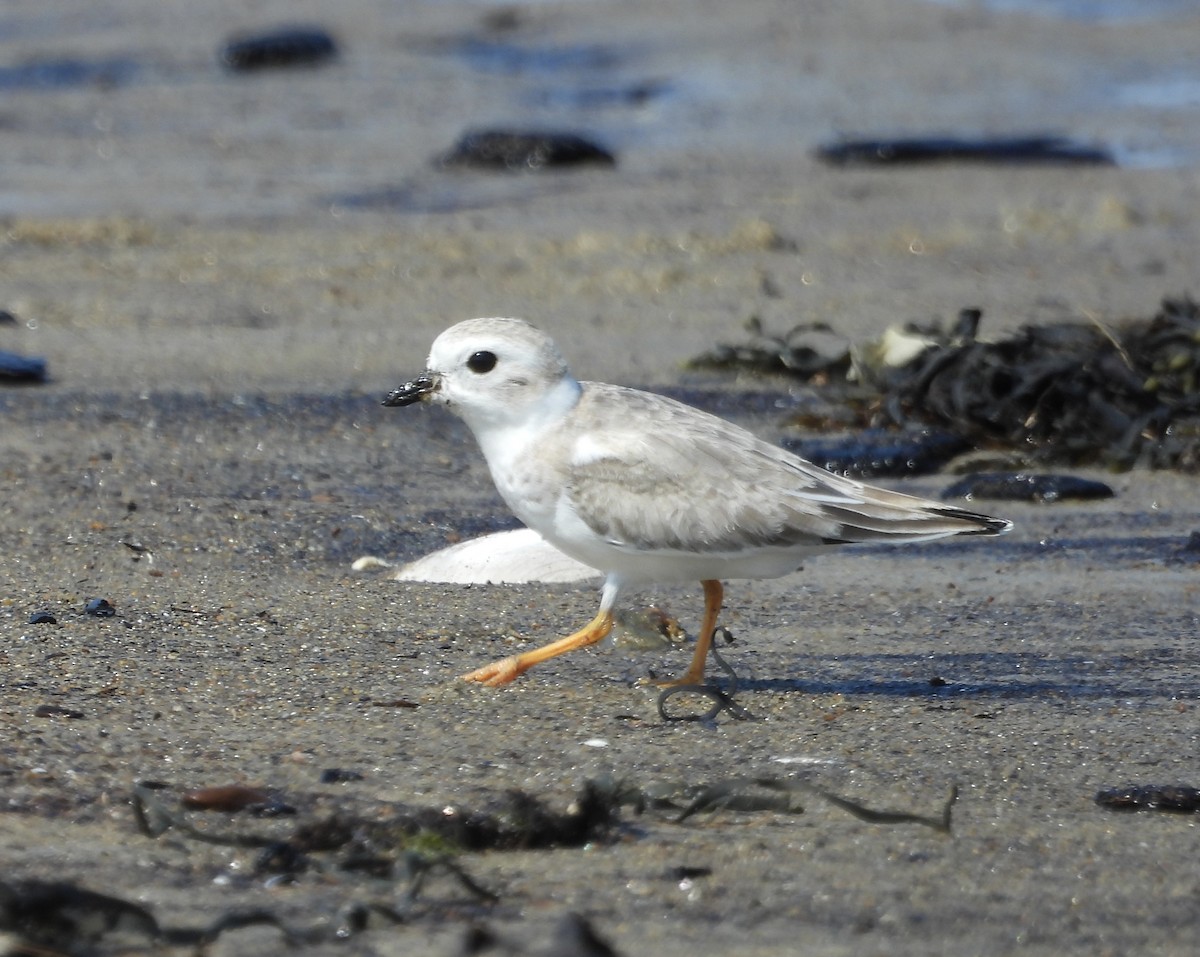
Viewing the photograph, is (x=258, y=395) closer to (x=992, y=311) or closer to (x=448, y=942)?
(x=992, y=311)

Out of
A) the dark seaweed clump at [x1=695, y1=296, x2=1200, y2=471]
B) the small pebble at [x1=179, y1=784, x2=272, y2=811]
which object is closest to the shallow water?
the dark seaweed clump at [x1=695, y1=296, x2=1200, y2=471]

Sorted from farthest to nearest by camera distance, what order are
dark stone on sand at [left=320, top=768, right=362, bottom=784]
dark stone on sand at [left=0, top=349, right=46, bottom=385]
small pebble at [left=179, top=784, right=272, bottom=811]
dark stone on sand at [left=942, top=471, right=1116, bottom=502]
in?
dark stone on sand at [left=0, top=349, right=46, bottom=385] < dark stone on sand at [left=942, top=471, right=1116, bottom=502] < dark stone on sand at [left=320, top=768, right=362, bottom=784] < small pebble at [left=179, top=784, right=272, bottom=811]

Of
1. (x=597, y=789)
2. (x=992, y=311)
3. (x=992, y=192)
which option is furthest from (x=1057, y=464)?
(x=992, y=192)

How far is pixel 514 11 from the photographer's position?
1859 cm

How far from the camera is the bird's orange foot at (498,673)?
381 centimetres

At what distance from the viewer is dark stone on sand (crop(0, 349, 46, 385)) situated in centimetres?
638

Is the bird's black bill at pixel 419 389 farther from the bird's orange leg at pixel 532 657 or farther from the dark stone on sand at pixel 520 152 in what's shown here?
the dark stone on sand at pixel 520 152

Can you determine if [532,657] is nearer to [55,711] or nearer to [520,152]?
[55,711]

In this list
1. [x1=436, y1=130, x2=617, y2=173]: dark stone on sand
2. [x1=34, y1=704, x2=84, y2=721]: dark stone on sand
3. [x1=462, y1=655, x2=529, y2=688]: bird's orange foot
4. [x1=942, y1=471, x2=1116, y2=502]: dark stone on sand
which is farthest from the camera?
[x1=436, y1=130, x2=617, y2=173]: dark stone on sand

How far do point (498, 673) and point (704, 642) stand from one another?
47 cm

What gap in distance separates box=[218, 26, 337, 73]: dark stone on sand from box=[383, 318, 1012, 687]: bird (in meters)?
12.5

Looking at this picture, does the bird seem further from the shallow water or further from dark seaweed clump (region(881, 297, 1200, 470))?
the shallow water

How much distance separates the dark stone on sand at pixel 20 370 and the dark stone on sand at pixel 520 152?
16.6 feet

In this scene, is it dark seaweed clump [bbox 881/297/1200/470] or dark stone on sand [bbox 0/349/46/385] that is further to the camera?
dark stone on sand [bbox 0/349/46/385]
